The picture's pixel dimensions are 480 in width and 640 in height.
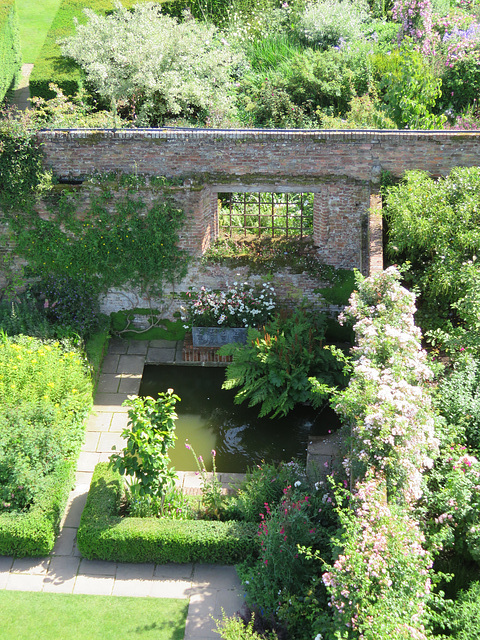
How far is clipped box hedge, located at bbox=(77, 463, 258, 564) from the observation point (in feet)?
27.0

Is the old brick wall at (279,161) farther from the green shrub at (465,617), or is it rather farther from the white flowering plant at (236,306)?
the green shrub at (465,617)

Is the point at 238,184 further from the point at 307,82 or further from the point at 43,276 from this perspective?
the point at 307,82

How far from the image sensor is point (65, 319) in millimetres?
11211

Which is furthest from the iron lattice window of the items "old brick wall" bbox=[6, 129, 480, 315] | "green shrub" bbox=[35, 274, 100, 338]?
"green shrub" bbox=[35, 274, 100, 338]

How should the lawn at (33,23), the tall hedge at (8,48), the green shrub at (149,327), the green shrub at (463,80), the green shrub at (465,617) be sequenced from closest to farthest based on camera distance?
the green shrub at (465,617), the green shrub at (149,327), the green shrub at (463,80), the tall hedge at (8,48), the lawn at (33,23)

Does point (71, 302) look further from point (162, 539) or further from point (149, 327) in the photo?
point (162, 539)

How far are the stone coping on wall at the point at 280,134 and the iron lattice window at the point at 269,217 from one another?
1.38m

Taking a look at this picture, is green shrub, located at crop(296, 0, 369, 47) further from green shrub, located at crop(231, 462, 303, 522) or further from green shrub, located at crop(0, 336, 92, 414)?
green shrub, located at crop(231, 462, 303, 522)

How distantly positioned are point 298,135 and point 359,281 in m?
2.59

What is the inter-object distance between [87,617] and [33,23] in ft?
51.3

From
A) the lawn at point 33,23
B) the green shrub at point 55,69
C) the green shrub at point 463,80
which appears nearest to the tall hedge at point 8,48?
the green shrub at point 55,69

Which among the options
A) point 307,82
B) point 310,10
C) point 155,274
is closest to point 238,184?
point 155,274

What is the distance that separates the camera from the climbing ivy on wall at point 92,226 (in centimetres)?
1073

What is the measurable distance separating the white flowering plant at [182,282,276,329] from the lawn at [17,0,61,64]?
9.38m
